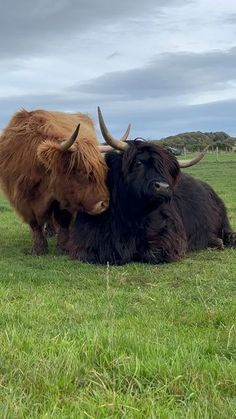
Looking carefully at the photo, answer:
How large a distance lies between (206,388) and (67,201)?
4.96 m

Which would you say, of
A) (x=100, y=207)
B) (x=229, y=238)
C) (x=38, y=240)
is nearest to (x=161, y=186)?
(x=100, y=207)

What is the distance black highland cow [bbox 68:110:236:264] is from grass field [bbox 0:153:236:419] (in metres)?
1.23

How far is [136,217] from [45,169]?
124cm

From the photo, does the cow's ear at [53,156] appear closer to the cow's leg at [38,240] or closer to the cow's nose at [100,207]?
the cow's nose at [100,207]

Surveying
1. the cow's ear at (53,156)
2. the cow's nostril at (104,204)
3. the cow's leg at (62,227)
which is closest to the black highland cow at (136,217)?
the cow's nostril at (104,204)

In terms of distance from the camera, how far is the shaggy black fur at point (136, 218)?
24.4 ft

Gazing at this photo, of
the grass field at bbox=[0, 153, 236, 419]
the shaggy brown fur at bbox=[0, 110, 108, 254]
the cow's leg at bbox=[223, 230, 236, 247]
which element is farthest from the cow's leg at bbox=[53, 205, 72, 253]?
the cow's leg at bbox=[223, 230, 236, 247]

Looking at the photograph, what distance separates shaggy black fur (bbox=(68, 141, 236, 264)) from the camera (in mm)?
7430

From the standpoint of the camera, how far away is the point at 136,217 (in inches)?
303

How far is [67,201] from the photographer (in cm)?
780

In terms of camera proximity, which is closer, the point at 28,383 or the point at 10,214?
the point at 28,383

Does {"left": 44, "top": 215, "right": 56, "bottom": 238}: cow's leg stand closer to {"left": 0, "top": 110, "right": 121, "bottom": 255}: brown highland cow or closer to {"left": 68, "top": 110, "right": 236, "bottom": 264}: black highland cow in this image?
{"left": 0, "top": 110, "right": 121, "bottom": 255}: brown highland cow

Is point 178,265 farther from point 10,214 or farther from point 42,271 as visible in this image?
point 10,214

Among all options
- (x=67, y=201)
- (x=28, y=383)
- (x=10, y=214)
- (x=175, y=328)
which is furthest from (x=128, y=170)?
(x=10, y=214)
